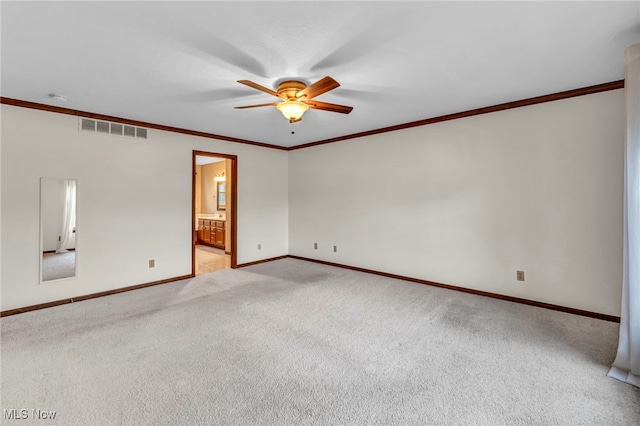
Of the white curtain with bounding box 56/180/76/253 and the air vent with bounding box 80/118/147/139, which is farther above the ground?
the air vent with bounding box 80/118/147/139

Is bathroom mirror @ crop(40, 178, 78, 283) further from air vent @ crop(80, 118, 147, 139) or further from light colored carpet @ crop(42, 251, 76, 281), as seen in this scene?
air vent @ crop(80, 118, 147, 139)

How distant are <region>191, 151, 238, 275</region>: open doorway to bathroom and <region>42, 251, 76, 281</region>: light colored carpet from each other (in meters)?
1.54

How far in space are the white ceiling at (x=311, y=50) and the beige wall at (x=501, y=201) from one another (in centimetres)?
48

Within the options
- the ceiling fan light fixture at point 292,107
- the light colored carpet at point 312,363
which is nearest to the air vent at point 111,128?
the light colored carpet at point 312,363

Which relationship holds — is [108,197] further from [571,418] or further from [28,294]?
[571,418]

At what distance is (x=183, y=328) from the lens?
285 cm

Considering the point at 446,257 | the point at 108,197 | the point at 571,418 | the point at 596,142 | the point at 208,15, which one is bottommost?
the point at 571,418

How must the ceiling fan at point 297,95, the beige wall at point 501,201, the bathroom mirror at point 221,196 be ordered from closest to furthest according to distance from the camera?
the ceiling fan at point 297,95, the beige wall at point 501,201, the bathroom mirror at point 221,196

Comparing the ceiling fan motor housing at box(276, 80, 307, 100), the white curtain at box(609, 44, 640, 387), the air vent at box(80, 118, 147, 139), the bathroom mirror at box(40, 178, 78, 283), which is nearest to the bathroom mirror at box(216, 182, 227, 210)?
the air vent at box(80, 118, 147, 139)

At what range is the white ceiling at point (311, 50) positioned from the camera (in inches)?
71.1

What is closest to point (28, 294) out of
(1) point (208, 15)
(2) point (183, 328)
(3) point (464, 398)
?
(2) point (183, 328)

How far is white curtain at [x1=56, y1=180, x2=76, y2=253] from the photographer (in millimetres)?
3588

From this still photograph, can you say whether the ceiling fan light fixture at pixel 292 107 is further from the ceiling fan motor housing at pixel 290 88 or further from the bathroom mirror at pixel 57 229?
the bathroom mirror at pixel 57 229

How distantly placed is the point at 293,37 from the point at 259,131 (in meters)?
2.87
